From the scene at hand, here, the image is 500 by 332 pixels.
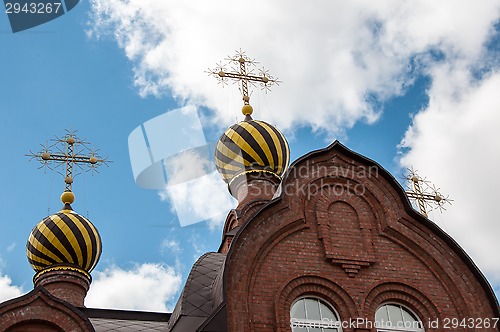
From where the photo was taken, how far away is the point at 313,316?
35.7ft

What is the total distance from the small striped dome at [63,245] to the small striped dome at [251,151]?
332 cm

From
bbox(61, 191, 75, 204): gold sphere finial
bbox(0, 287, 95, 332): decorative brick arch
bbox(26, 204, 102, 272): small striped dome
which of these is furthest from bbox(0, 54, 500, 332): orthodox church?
bbox(61, 191, 75, 204): gold sphere finial

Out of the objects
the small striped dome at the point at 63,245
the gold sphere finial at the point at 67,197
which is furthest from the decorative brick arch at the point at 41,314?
the gold sphere finial at the point at 67,197

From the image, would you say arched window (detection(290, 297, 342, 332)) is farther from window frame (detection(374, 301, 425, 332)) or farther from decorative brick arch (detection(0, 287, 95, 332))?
decorative brick arch (detection(0, 287, 95, 332))

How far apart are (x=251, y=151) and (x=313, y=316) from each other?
6931mm

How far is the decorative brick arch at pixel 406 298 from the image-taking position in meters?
11.3

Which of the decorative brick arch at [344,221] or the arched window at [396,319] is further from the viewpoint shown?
the decorative brick arch at [344,221]

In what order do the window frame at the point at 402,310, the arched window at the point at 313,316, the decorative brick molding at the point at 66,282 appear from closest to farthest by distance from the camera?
the arched window at the point at 313,316 → the window frame at the point at 402,310 → the decorative brick molding at the point at 66,282

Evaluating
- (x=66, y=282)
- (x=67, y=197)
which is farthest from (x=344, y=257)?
(x=67, y=197)

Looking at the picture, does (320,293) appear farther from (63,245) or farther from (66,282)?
(63,245)

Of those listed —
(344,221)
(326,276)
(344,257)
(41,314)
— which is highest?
(344,221)

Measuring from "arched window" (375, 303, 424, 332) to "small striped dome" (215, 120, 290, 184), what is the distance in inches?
254

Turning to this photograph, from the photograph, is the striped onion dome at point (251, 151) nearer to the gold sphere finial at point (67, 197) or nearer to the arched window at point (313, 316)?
Result: the gold sphere finial at point (67, 197)

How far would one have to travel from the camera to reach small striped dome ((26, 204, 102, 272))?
666 inches
